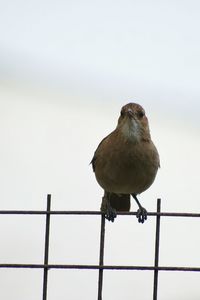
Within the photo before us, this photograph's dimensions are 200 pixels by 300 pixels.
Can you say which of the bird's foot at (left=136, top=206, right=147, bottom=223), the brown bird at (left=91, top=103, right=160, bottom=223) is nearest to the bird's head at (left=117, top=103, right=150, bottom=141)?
the brown bird at (left=91, top=103, right=160, bottom=223)

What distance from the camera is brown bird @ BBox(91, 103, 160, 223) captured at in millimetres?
3602

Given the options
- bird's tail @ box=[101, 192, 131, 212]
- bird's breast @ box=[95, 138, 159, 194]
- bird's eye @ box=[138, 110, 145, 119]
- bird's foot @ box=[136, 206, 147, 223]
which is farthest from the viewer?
bird's tail @ box=[101, 192, 131, 212]

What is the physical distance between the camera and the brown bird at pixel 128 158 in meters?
3.60

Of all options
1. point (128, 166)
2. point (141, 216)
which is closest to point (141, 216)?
point (141, 216)

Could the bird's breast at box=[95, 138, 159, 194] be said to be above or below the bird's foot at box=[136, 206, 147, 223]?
above

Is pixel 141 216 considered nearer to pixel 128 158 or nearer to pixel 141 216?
pixel 141 216

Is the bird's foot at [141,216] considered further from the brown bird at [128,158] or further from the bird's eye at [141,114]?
the bird's eye at [141,114]

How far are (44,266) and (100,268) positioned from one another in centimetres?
21

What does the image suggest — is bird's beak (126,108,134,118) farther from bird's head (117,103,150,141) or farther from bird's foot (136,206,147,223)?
bird's foot (136,206,147,223)

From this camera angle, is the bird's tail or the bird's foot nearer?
the bird's foot

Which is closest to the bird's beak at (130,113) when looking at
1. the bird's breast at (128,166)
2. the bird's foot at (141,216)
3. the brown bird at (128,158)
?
the brown bird at (128,158)

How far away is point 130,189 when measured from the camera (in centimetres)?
369

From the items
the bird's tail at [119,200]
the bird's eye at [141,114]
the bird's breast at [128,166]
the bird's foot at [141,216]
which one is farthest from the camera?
the bird's tail at [119,200]

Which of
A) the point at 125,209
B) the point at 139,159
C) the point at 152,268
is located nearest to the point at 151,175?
the point at 139,159
